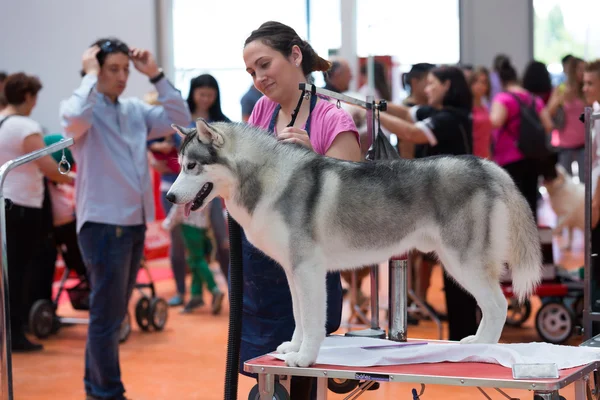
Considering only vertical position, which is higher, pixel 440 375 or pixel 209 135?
pixel 209 135

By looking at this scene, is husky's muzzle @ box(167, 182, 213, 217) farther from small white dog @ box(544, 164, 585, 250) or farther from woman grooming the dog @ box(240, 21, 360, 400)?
small white dog @ box(544, 164, 585, 250)

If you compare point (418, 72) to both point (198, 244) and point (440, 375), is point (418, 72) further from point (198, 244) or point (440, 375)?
point (440, 375)

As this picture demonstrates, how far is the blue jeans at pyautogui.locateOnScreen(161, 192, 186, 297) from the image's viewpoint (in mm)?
6970

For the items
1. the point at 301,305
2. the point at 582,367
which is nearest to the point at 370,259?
the point at 301,305

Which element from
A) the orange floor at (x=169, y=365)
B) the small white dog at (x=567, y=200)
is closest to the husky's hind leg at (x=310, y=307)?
the orange floor at (x=169, y=365)

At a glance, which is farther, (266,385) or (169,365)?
(169,365)

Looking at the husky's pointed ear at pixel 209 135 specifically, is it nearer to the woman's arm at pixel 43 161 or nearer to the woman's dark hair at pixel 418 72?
the woman's arm at pixel 43 161

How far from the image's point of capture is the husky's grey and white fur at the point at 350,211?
89.4 inches

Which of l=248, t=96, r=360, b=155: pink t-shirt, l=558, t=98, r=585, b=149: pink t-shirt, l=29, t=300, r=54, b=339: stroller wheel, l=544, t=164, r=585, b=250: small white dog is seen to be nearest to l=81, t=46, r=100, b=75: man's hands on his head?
l=248, t=96, r=360, b=155: pink t-shirt

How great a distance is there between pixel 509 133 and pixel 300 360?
451 centimetres

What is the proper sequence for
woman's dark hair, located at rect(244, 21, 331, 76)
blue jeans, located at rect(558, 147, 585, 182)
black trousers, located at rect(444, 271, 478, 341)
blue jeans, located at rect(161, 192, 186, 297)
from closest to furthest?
woman's dark hair, located at rect(244, 21, 331, 76)
black trousers, located at rect(444, 271, 478, 341)
blue jeans, located at rect(161, 192, 186, 297)
blue jeans, located at rect(558, 147, 585, 182)

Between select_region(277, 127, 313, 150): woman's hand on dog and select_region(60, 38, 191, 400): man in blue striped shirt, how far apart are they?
62.9 inches

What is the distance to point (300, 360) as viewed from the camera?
2268mm

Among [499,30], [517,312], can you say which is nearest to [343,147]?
[517,312]
